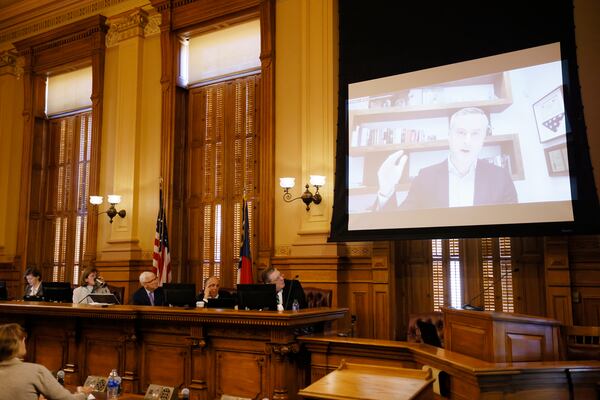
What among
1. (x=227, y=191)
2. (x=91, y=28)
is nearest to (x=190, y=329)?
(x=227, y=191)

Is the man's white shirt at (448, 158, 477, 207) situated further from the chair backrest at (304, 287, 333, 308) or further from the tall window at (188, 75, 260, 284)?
the tall window at (188, 75, 260, 284)

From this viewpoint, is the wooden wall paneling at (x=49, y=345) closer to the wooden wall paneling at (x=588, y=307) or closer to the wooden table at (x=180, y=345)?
the wooden table at (x=180, y=345)

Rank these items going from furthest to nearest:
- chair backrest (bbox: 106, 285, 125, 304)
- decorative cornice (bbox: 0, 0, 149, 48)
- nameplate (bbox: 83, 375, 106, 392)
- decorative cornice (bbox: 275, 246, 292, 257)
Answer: decorative cornice (bbox: 0, 0, 149, 48), chair backrest (bbox: 106, 285, 125, 304), decorative cornice (bbox: 275, 246, 292, 257), nameplate (bbox: 83, 375, 106, 392)

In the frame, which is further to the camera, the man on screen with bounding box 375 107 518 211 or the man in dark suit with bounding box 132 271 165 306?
the man in dark suit with bounding box 132 271 165 306

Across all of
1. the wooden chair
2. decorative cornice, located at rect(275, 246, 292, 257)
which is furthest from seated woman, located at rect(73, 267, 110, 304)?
the wooden chair

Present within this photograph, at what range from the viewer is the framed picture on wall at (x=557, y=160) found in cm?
541

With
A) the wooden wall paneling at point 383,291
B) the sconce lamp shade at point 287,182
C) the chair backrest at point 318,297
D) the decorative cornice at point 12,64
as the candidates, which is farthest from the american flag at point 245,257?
the decorative cornice at point 12,64

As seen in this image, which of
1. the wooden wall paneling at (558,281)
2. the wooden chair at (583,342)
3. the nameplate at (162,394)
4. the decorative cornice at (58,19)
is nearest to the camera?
the wooden chair at (583,342)

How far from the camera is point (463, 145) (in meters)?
6.04

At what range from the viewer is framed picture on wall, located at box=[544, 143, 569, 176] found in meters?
5.41

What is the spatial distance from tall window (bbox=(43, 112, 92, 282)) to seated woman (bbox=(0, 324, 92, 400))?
7304 mm

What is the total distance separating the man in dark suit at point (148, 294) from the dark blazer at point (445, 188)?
2953 millimetres

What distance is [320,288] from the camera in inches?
280

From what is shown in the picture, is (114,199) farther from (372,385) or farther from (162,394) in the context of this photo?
(372,385)
